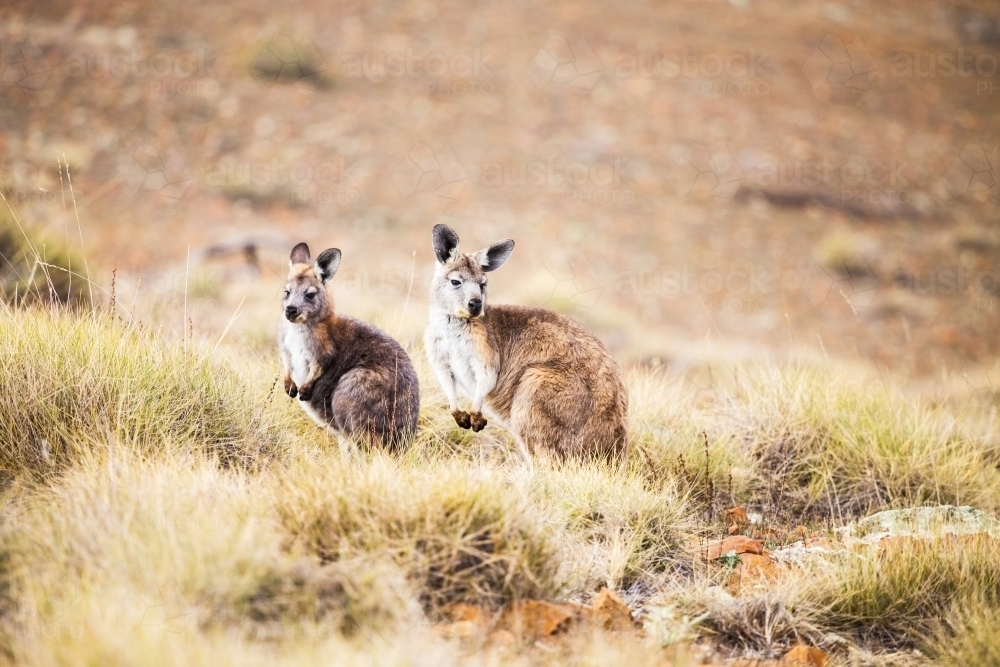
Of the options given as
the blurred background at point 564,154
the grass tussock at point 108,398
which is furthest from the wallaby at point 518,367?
the blurred background at point 564,154

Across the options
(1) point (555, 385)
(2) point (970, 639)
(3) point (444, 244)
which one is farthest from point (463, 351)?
(2) point (970, 639)

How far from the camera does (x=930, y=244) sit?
20984 mm

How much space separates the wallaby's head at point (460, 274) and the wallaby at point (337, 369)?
50cm

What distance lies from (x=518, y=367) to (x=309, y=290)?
151 centimetres

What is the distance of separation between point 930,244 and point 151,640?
22.0 meters

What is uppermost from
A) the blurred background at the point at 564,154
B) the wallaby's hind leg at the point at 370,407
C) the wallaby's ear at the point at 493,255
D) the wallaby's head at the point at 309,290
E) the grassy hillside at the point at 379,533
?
the blurred background at the point at 564,154

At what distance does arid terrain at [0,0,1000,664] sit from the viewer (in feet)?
12.0

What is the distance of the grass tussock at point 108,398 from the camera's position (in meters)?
4.57

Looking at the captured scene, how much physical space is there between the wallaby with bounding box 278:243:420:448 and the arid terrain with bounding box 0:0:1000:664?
0.26 m

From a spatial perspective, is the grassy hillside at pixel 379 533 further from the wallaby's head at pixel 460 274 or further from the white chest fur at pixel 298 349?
the wallaby's head at pixel 460 274

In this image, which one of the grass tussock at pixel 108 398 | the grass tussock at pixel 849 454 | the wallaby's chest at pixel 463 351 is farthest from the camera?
the grass tussock at pixel 849 454

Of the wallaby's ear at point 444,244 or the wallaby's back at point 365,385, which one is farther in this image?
the wallaby's ear at point 444,244

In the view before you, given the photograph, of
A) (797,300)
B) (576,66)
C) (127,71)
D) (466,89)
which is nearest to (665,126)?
(576,66)

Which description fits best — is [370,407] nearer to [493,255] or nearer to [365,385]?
[365,385]
